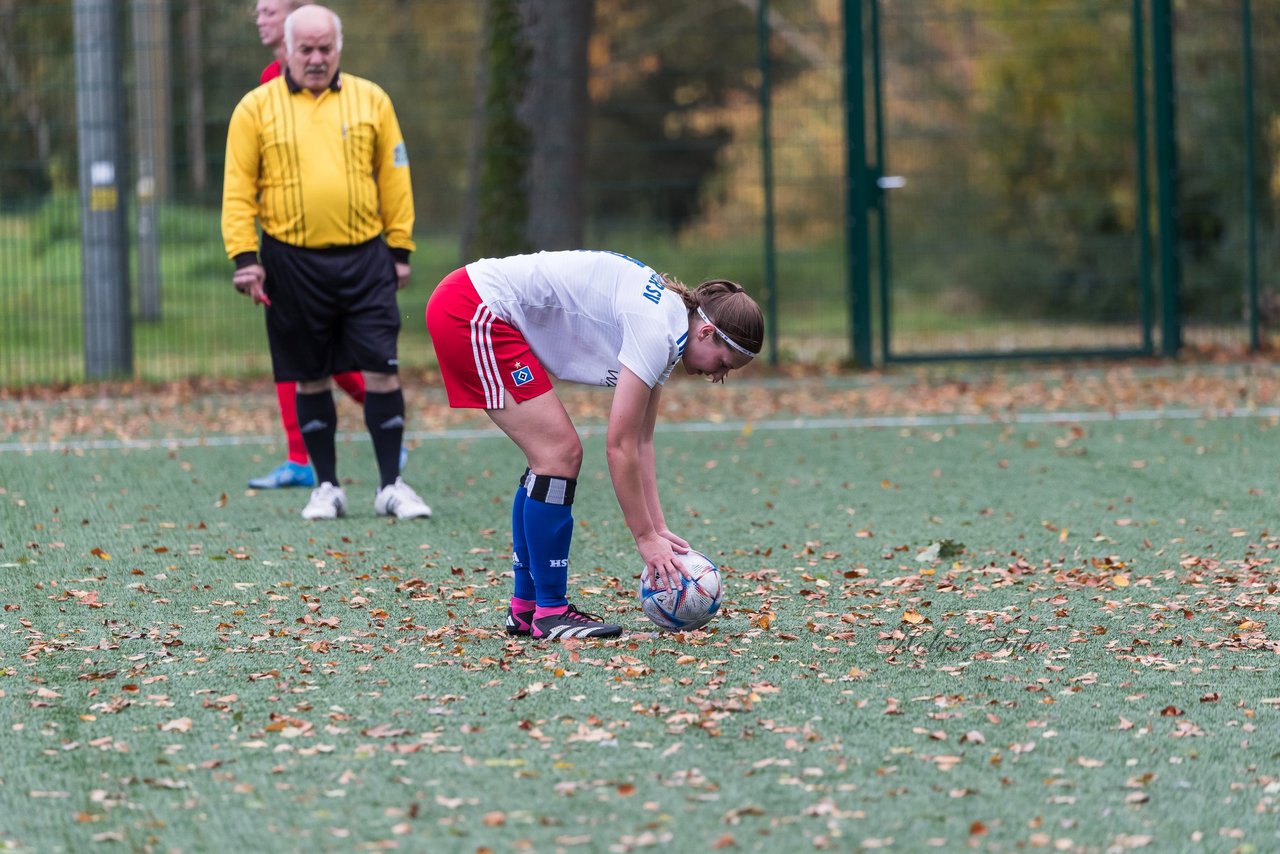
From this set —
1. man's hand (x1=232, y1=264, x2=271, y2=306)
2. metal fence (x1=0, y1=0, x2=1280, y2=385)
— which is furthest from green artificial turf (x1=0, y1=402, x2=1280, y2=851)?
metal fence (x1=0, y1=0, x2=1280, y2=385)

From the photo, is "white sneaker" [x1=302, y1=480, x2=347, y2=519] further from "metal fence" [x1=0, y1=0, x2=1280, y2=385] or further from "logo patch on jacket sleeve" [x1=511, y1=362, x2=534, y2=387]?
"metal fence" [x1=0, y1=0, x2=1280, y2=385]

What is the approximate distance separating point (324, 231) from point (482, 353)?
2.33m

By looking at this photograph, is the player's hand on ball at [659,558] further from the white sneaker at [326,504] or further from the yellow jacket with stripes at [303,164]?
the yellow jacket with stripes at [303,164]

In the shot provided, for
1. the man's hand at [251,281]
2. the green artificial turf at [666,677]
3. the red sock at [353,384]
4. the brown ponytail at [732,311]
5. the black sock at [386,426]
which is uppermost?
the man's hand at [251,281]

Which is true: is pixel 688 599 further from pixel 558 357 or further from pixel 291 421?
pixel 291 421

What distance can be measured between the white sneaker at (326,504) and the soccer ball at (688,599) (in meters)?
2.38

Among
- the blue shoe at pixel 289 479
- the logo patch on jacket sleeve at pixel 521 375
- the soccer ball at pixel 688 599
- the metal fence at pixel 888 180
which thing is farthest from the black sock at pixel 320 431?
the metal fence at pixel 888 180

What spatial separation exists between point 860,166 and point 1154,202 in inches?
98.6

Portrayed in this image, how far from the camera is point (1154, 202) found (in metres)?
13.3

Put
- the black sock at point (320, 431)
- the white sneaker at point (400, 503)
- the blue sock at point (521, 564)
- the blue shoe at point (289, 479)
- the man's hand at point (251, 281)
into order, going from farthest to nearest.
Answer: the blue shoe at point (289, 479), the black sock at point (320, 431), the white sneaker at point (400, 503), the man's hand at point (251, 281), the blue sock at point (521, 564)

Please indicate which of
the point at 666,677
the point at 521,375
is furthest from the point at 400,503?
the point at 666,677

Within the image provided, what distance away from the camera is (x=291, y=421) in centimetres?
778

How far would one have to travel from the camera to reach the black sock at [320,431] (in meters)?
7.14

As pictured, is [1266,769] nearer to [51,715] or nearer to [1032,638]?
[1032,638]
